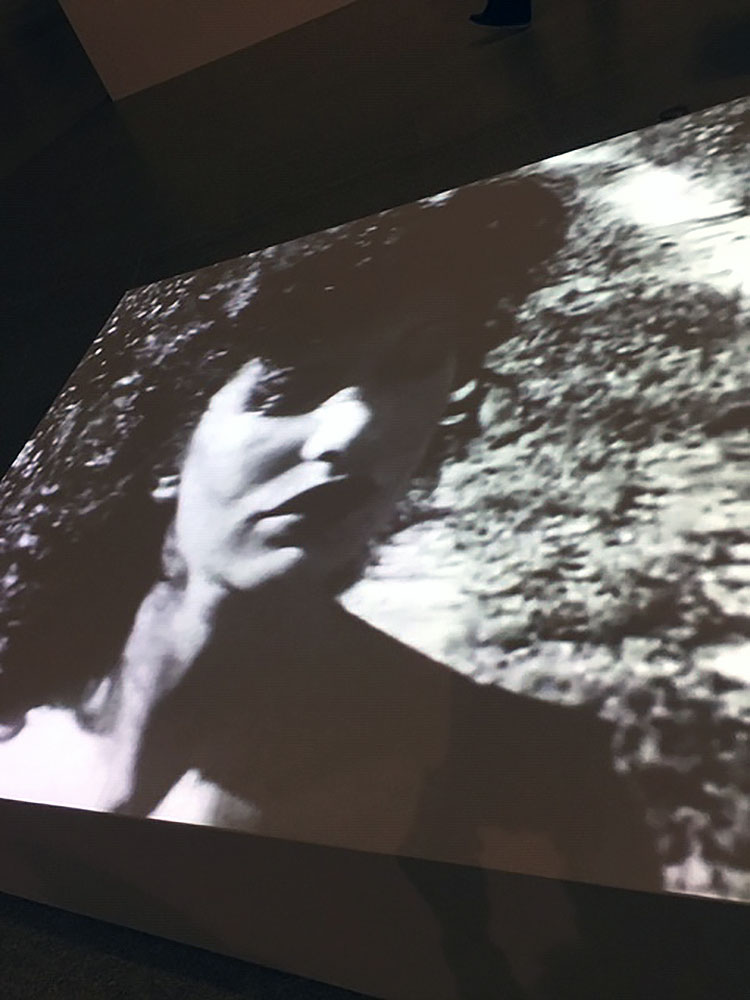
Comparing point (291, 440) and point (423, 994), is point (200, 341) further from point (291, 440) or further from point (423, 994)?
point (423, 994)

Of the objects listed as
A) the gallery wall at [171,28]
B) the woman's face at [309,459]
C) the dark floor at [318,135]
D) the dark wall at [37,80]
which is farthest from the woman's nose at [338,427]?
the dark wall at [37,80]

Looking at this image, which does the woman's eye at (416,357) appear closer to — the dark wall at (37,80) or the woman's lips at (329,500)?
the woman's lips at (329,500)

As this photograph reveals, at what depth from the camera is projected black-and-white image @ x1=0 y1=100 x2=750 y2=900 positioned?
0.57 meters

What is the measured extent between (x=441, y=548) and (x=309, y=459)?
198 millimetres

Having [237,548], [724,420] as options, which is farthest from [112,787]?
[724,420]

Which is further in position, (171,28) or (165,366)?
(171,28)

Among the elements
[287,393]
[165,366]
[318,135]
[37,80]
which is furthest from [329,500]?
[37,80]

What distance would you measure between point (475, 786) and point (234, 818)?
0.17 m

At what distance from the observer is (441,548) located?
722 mm

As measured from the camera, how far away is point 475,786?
0.58 meters

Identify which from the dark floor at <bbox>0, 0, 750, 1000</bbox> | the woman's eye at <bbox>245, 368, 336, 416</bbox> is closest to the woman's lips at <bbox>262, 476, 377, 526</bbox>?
the woman's eye at <bbox>245, 368, 336, 416</bbox>

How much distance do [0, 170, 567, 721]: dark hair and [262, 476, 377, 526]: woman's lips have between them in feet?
0.45

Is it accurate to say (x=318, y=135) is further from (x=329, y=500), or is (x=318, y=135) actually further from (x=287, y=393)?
(x=329, y=500)

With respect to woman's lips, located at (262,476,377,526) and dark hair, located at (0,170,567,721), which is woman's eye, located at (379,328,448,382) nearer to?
dark hair, located at (0,170,567,721)
